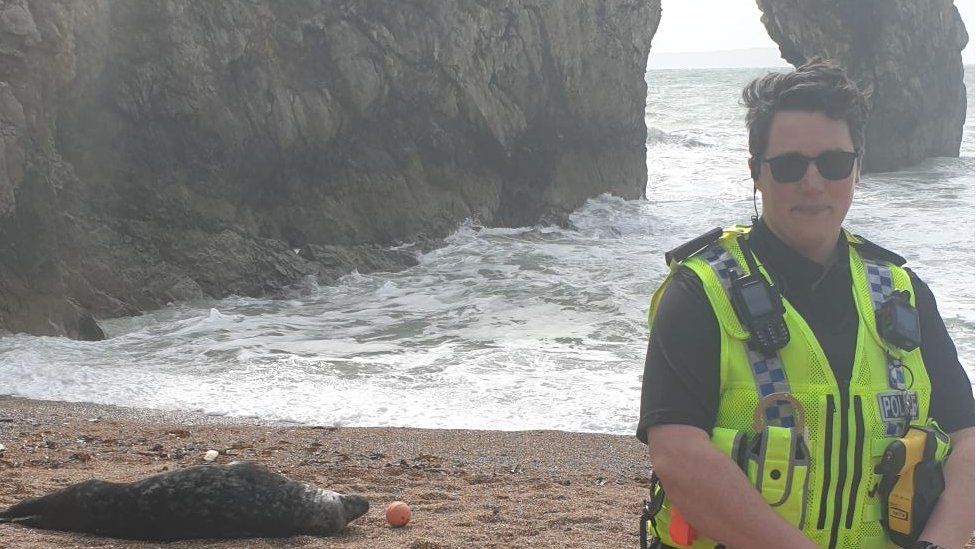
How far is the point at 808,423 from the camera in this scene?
240 cm

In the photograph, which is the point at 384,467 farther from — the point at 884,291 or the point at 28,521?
the point at 884,291

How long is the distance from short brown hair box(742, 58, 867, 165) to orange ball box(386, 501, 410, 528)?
3321mm

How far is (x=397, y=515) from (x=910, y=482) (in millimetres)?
3407

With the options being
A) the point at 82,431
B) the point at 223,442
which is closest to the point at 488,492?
the point at 223,442

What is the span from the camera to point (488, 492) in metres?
6.41

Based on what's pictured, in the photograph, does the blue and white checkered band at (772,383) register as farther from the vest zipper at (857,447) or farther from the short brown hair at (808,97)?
the short brown hair at (808,97)

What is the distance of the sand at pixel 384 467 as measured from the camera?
213 inches

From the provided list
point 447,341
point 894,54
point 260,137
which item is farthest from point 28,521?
point 894,54

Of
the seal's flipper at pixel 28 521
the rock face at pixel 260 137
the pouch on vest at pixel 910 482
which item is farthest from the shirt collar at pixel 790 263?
the rock face at pixel 260 137

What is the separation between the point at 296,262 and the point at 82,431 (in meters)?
7.44

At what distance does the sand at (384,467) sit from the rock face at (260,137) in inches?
163

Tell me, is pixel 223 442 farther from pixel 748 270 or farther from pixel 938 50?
pixel 938 50

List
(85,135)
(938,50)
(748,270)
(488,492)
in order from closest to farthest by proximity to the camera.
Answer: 1. (748,270)
2. (488,492)
3. (85,135)
4. (938,50)

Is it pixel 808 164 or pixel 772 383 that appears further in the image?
pixel 808 164
